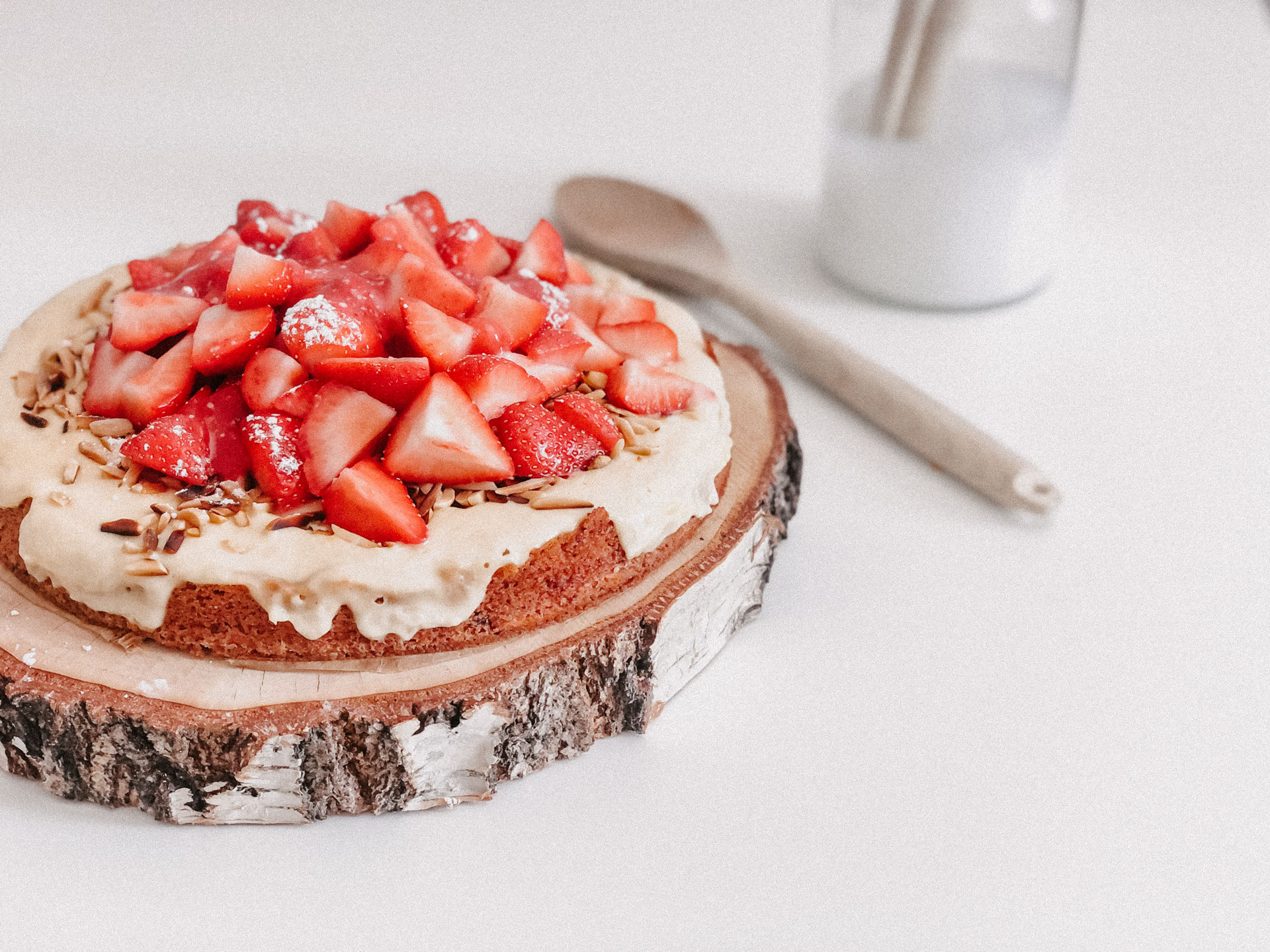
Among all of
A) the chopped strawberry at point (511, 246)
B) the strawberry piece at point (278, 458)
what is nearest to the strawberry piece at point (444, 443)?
the strawberry piece at point (278, 458)

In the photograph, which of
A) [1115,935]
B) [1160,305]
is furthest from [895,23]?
[1115,935]

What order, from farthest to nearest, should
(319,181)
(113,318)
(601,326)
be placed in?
(319,181) < (601,326) < (113,318)

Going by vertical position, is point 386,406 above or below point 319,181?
above

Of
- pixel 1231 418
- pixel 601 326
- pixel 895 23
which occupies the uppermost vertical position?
pixel 895 23

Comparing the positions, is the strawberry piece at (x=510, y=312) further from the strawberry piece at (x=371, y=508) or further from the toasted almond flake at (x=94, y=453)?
the toasted almond flake at (x=94, y=453)

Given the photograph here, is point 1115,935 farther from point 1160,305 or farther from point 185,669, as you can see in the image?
point 1160,305

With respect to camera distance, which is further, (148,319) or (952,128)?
(952,128)

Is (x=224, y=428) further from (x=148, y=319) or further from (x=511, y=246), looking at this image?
(x=511, y=246)

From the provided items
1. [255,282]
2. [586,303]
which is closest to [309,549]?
[255,282]
